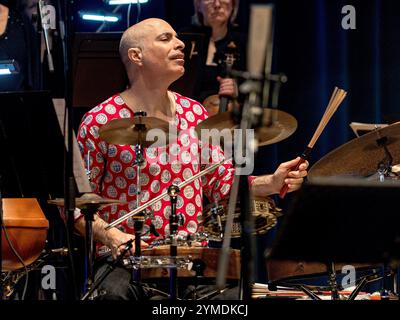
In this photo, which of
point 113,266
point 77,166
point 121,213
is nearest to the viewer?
point 77,166

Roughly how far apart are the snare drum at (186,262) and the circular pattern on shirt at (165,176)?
22.8 inches

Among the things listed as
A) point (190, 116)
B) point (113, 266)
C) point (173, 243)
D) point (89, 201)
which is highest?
point (190, 116)

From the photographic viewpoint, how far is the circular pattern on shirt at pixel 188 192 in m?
3.62

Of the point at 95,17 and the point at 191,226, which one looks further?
the point at 95,17

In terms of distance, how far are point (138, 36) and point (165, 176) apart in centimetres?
66

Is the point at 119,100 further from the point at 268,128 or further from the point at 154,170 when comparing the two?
the point at 268,128

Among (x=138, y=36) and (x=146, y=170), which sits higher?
(x=138, y=36)

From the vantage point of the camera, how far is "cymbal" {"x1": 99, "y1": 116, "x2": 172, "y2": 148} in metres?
3.17

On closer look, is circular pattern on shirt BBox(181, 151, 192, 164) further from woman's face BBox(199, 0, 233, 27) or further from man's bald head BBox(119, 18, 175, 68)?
woman's face BBox(199, 0, 233, 27)

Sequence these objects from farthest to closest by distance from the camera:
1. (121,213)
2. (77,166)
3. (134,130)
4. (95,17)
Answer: (95,17), (121,213), (134,130), (77,166)

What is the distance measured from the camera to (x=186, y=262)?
9.73 ft

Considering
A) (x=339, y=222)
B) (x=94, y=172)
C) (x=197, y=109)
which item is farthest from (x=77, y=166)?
(x=339, y=222)

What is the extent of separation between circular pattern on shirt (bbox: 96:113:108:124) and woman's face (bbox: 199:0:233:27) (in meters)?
1.10
